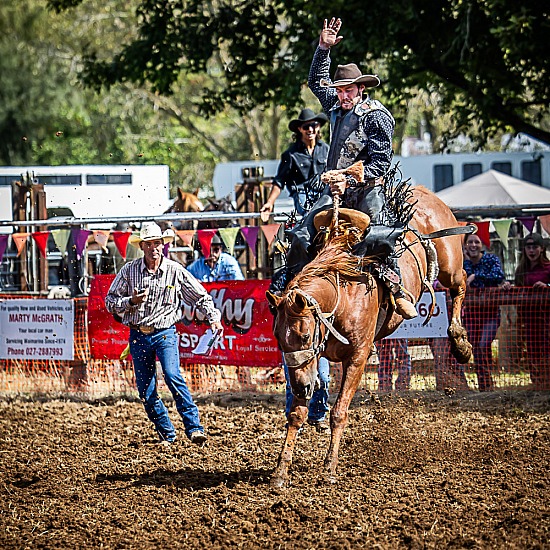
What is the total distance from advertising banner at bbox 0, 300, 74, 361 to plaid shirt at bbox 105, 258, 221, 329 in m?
3.27

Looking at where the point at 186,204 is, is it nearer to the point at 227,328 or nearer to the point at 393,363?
the point at 227,328

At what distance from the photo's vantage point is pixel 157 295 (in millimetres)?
8375

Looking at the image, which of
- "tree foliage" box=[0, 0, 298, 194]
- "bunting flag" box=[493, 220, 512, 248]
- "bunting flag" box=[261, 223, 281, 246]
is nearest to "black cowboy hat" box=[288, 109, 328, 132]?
"bunting flag" box=[261, 223, 281, 246]

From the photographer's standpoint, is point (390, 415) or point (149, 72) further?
point (149, 72)

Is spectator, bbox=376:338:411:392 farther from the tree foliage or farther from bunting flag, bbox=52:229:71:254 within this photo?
the tree foliage

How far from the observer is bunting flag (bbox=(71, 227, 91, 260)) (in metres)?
11.1

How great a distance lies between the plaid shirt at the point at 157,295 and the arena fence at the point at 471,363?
2.63m

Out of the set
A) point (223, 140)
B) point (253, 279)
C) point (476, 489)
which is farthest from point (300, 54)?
point (223, 140)

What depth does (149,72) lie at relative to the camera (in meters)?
16.6

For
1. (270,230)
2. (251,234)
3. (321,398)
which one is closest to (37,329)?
(251,234)

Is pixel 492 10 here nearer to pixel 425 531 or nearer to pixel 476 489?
pixel 476 489

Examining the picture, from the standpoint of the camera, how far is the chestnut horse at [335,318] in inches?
237

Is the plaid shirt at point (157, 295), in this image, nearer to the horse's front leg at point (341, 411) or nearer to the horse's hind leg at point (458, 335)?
the horse's front leg at point (341, 411)

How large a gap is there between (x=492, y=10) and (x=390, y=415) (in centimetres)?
690
